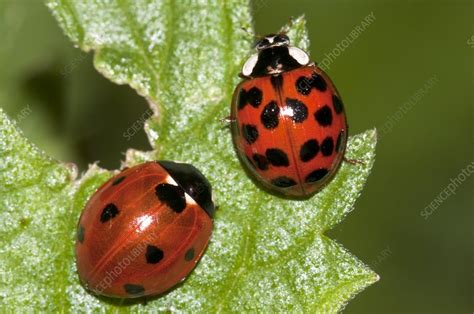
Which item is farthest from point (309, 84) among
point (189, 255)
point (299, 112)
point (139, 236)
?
point (139, 236)

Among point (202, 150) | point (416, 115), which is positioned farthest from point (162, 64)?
point (416, 115)

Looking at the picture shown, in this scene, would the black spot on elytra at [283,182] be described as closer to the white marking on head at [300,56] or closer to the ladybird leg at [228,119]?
the ladybird leg at [228,119]

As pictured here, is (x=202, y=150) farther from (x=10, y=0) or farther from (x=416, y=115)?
(x=416, y=115)

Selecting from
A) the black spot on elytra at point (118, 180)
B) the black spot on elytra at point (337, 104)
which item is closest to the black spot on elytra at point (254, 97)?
the black spot on elytra at point (337, 104)

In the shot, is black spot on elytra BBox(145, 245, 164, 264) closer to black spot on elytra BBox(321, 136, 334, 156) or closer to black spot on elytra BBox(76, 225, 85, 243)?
black spot on elytra BBox(76, 225, 85, 243)

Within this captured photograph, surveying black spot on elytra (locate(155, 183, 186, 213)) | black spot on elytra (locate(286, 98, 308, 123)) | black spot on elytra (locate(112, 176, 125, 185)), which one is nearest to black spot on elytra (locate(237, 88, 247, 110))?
black spot on elytra (locate(286, 98, 308, 123))

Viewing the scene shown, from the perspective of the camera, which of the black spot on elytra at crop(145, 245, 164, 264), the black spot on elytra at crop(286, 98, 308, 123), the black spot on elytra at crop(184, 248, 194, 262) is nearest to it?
the black spot on elytra at crop(145, 245, 164, 264)
